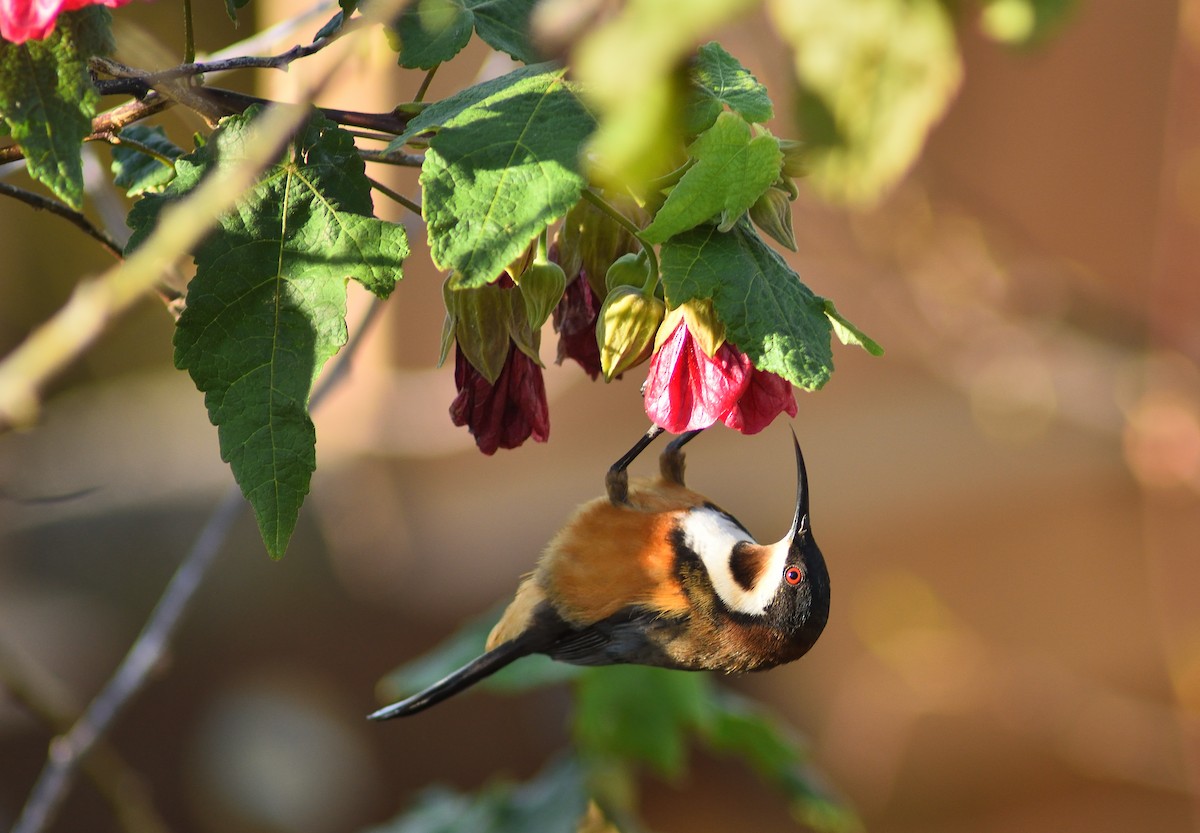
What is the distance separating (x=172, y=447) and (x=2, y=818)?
43.4 inches

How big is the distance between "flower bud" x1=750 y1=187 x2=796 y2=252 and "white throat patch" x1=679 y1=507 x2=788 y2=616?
750 mm

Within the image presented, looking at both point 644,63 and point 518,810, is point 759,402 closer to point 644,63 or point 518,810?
point 644,63

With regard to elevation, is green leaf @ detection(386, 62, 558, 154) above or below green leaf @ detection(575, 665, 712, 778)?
above

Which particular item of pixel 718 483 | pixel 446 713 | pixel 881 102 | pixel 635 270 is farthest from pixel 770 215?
pixel 446 713

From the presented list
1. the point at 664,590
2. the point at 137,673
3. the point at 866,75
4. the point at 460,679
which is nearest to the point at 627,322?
the point at 866,75

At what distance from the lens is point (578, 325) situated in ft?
3.09

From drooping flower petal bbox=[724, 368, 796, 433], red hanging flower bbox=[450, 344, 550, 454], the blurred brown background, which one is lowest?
the blurred brown background

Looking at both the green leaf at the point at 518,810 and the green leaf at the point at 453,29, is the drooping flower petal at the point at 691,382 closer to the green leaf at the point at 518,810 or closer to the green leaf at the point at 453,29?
the green leaf at the point at 453,29

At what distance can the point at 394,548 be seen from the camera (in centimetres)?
359

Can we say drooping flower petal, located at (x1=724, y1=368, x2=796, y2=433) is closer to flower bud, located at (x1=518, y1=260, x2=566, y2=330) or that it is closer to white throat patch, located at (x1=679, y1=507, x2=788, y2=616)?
flower bud, located at (x1=518, y1=260, x2=566, y2=330)

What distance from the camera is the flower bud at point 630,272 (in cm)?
83

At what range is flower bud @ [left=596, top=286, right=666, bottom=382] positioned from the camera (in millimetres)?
821

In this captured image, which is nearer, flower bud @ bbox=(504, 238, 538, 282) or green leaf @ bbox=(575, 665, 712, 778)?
flower bud @ bbox=(504, 238, 538, 282)

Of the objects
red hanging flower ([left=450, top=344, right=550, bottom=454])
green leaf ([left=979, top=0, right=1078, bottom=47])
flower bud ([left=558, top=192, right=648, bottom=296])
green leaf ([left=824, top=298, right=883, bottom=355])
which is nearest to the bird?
red hanging flower ([left=450, top=344, right=550, bottom=454])
